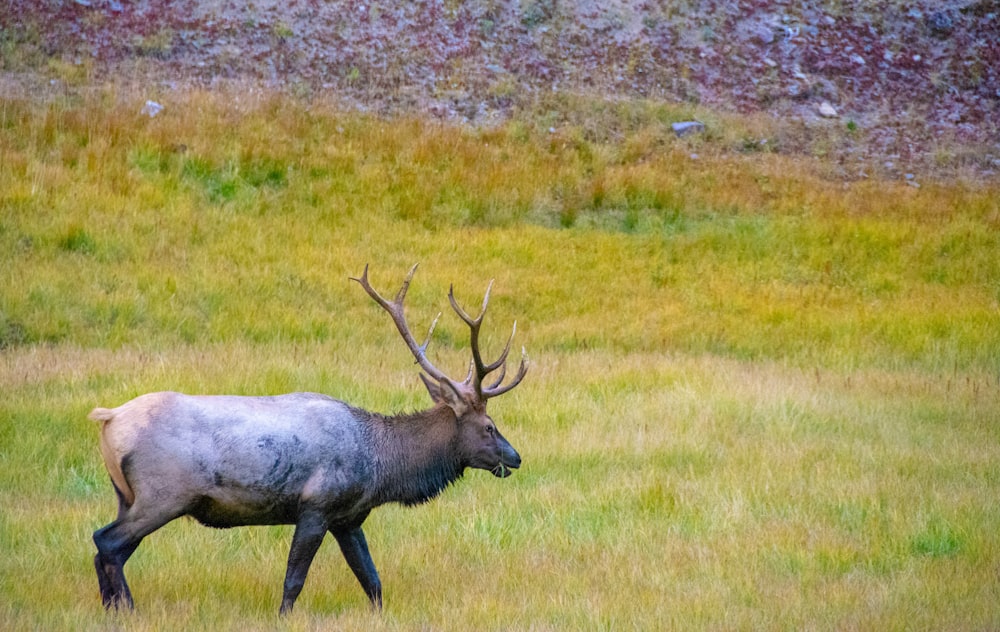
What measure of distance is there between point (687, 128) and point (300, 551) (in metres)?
18.1

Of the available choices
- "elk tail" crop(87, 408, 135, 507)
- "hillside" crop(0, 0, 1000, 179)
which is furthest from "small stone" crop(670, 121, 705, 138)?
"elk tail" crop(87, 408, 135, 507)

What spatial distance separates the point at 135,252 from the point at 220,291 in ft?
5.21

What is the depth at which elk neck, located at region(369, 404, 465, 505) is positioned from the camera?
275 inches

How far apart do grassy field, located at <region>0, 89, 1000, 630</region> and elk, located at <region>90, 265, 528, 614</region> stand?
0.43 metres

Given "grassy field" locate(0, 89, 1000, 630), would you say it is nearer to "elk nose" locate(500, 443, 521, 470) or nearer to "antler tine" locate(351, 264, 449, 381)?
"elk nose" locate(500, 443, 521, 470)

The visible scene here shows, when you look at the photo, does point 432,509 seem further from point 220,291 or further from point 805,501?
point 220,291

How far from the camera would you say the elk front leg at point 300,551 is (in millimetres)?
6516

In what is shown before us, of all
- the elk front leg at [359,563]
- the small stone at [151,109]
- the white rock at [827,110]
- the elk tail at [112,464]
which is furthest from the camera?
the white rock at [827,110]

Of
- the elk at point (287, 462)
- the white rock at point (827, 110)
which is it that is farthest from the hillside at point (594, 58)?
the elk at point (287, 462)

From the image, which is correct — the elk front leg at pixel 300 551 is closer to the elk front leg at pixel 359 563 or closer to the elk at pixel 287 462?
the elk at pixel 287 462

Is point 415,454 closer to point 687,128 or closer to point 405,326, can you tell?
point 405,326

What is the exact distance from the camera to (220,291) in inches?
584

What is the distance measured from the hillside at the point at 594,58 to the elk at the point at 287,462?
50.0 feet

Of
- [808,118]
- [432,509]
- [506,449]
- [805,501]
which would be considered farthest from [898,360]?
[808,118]
